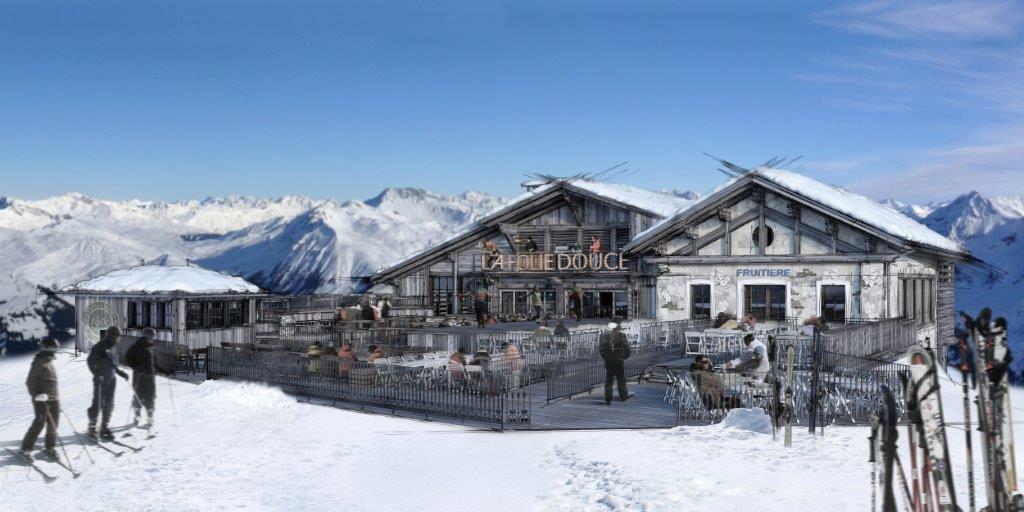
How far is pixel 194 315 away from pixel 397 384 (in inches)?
531

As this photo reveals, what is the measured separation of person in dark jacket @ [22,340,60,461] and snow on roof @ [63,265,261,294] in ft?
46.5

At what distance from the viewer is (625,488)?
12.2 meters

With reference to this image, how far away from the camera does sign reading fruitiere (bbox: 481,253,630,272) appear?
39.5 meters

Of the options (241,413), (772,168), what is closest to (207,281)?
(241,413)

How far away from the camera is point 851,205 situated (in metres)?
31.7

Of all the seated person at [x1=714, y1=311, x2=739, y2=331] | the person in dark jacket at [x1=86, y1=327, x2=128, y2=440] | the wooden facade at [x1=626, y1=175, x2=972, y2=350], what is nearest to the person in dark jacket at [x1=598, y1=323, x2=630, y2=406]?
the seated person at [x1=714, y1=311, x2=739, y2=331]

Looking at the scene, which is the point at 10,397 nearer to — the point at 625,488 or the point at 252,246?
the point at 625,488

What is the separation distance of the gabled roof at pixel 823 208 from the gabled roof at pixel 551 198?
4681 millimetres

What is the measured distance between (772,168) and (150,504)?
86.3ft

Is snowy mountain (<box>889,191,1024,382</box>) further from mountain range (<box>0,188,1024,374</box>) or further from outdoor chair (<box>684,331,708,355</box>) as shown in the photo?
outdoor chair (<box>684,331,708,355</box>)

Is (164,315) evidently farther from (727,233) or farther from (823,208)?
(823,208)

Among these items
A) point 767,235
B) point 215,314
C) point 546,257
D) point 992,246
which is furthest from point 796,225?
point 992,246

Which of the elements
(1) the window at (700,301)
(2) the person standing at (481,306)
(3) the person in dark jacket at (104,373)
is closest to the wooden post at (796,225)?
(1) the window at (700,301)

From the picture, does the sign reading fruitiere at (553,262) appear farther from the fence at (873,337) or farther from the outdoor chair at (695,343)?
the fence at (873,337)
